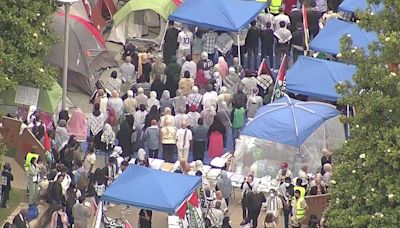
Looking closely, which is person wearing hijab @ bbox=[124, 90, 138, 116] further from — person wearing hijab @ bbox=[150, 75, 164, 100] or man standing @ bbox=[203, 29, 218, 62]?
man standing @ bbox=[203, 29, 218, 62]

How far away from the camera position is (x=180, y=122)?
27922 millimetres

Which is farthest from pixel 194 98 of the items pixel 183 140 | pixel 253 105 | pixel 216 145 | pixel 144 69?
pixel 144 69

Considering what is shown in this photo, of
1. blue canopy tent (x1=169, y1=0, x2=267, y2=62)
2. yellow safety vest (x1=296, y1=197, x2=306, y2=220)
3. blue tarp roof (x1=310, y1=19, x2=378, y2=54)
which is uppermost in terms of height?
blue canopy tent (x1=169, y1=0, x2=267, y2=62)

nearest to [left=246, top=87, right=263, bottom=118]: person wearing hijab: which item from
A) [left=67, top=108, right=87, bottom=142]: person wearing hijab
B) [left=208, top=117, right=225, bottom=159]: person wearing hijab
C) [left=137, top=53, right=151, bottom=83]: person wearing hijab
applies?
[left=208, top=117, right=225, bottom=159]: person wearing hijab

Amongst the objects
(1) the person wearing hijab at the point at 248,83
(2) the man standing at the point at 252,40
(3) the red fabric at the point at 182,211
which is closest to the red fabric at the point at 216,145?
(1) the person wearing hijab at the point at 248,83

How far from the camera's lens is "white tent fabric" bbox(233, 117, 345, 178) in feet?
89.1

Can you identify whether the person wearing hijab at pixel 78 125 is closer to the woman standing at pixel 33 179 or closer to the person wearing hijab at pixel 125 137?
the person wearing hijab at pixel 125 137

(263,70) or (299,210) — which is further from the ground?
(263,70)

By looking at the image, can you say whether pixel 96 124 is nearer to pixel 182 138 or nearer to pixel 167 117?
pixel 167 117

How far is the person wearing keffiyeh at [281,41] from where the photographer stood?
32531mm

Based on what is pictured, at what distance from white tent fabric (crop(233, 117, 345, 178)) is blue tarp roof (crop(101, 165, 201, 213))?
109 inches

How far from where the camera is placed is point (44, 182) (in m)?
25.5

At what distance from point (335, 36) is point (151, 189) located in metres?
8.48

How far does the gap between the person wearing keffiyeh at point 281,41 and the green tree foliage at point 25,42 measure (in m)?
7.01
